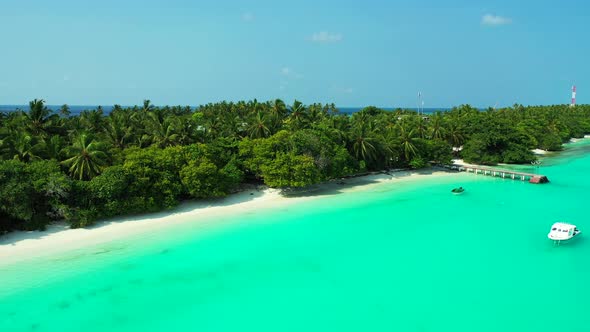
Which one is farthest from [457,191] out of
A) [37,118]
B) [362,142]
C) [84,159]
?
[37,118]

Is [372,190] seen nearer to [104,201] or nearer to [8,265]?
[104,201]

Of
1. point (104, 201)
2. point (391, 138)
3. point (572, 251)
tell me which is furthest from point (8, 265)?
point (391, 138)

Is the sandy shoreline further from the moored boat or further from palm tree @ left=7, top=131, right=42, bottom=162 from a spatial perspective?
the moored boat

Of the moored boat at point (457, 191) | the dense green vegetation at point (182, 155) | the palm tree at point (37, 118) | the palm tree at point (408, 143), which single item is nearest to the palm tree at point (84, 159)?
the dense green vegetation at point (182, 155)

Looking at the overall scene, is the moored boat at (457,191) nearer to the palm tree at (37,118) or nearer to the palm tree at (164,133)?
the palm tree at (164,133)

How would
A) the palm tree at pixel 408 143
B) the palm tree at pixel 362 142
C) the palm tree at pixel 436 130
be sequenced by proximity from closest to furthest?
the palm tree at pixel 362 142 < the palm tree at pixel 408 143 < the palm tree at pixel 436 130

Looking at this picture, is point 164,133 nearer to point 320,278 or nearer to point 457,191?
point 320,278

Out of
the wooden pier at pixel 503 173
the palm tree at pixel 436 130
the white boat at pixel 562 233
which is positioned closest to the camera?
the white boat at pixel 562 233
